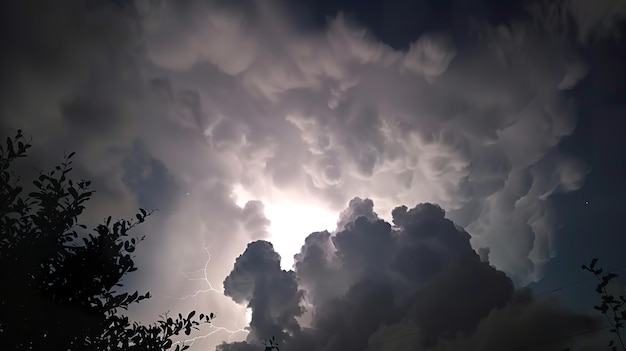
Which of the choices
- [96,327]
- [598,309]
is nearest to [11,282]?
[96,327]

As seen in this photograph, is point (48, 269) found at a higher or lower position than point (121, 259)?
lower

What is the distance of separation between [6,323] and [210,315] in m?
5.33

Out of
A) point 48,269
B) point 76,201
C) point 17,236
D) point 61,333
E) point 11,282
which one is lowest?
point 61,333

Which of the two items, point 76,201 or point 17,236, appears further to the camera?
point 76,201

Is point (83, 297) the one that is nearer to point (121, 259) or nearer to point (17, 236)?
point (121, 259)

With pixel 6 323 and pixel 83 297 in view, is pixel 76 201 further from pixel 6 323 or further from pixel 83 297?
pixel 6 323

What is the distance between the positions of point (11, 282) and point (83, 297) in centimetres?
165

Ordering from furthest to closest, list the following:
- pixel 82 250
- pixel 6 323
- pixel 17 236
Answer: pixel 82 250 < pixel 17 236 < pixel 6 323

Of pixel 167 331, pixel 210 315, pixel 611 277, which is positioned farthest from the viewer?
pixel 611 277

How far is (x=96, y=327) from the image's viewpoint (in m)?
8.52

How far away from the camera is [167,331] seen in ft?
33.0

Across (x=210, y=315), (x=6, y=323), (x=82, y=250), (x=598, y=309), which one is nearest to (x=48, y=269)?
(x=82, y=250)

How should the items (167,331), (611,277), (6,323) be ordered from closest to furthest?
(6,323) → (167,331) → (611,277)

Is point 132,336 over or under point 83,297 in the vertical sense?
under
